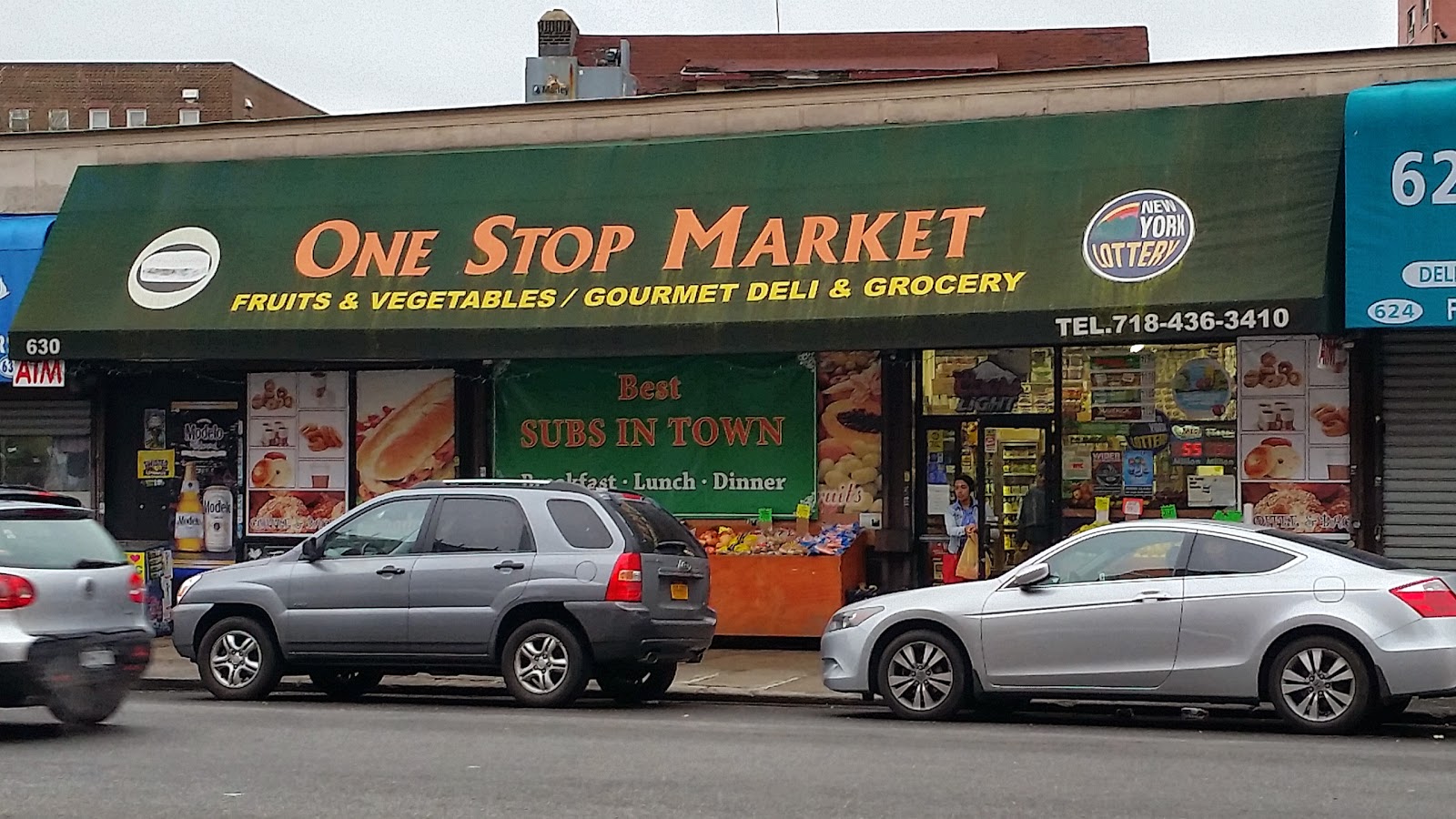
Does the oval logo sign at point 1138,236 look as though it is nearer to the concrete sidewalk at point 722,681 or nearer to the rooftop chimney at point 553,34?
the concrete sidewalk at point 722,681

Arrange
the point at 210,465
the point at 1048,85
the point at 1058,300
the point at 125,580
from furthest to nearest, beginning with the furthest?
the point at 210,465
the point at 1048,85
the point at 1058,300
the point at 125,580

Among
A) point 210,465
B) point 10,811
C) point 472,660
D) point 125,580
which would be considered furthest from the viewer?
point 210,465

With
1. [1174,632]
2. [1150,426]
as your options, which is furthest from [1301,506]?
[1174,632]

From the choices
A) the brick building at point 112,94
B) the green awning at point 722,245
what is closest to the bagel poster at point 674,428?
the green awning at point 722,245

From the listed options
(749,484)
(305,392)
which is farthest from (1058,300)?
(305,392)

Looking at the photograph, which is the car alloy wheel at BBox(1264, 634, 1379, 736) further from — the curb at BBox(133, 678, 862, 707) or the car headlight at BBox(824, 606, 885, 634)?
the curb at BBox(133, 678, 862, 707)

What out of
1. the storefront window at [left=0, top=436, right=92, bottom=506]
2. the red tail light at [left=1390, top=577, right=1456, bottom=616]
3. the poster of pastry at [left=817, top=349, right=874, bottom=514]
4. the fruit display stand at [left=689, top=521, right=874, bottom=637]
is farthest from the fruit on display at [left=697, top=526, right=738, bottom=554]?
the red tail light at [left=1390, top=577, right=1456, bottom=616]

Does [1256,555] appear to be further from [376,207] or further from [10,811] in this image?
[376,207]

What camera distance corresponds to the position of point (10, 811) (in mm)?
8555

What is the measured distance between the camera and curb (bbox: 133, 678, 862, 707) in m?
14.4

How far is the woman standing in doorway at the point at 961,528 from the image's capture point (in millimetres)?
17516

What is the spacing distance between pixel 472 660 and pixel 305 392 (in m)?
7.14

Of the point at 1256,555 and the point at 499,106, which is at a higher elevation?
the point at 499,106

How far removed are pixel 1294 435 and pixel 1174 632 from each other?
5149 mm
